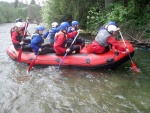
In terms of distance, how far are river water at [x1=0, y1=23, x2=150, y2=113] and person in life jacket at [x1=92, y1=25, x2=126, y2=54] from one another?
2.52 ft

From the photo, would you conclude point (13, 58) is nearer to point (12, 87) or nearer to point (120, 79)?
point (12, 87)

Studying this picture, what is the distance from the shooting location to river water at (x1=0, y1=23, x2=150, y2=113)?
18.5 feet

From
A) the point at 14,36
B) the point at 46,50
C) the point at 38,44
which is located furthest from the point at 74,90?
the point at 14,36

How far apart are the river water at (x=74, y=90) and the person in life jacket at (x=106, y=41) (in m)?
0.77

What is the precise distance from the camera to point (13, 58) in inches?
374

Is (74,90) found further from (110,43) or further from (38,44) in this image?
(38,44)

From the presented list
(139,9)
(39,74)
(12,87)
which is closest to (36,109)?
(12,87)

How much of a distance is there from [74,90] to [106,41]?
2124 millimetres

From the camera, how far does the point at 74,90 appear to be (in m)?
6.64

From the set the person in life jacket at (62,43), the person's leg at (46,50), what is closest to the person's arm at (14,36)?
the person's leg at (46,50)

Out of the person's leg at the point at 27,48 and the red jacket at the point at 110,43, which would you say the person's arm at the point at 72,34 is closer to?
the red jacket at the point at 110,43

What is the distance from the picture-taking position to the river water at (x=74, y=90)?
5.63m

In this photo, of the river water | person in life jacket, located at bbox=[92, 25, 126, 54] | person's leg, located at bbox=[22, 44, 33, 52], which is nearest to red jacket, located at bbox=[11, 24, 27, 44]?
person's leg, located at bbox=[22, 44, 33, 52]

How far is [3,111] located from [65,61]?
322 cm
